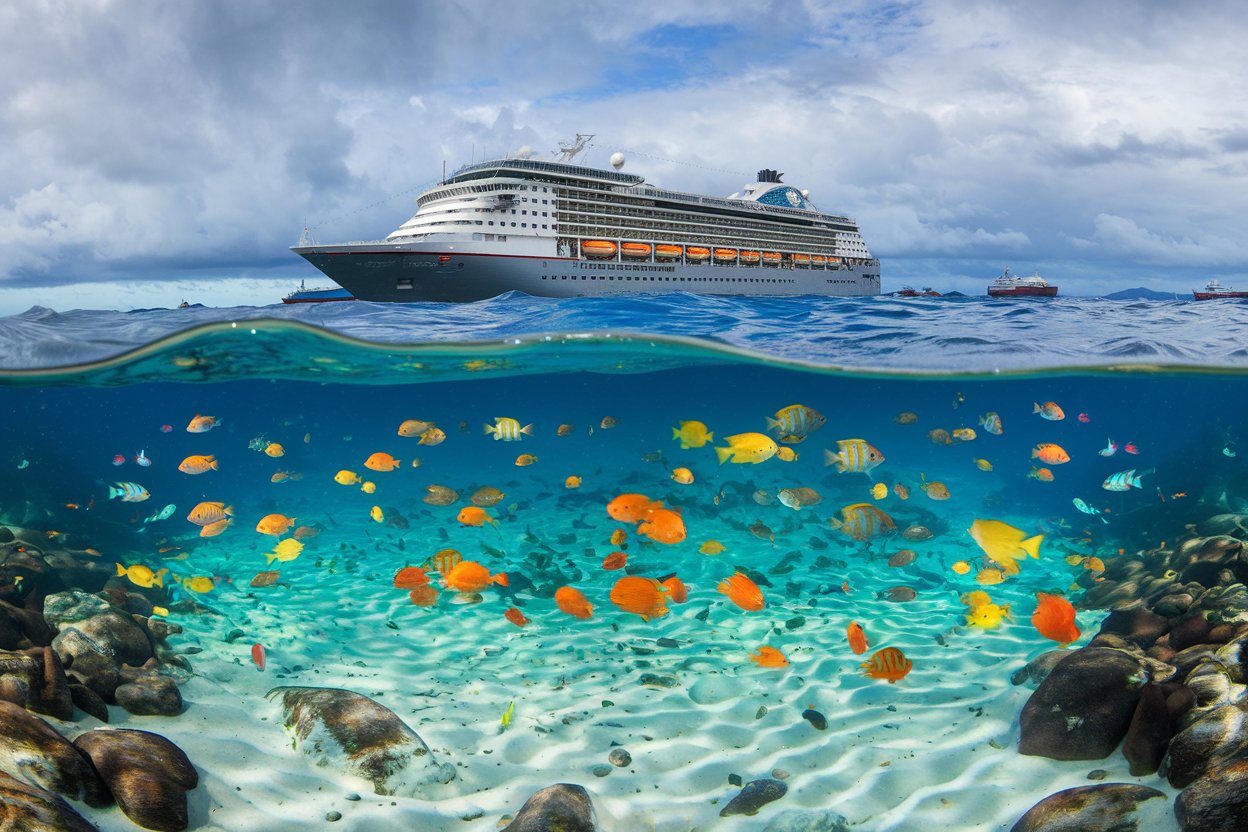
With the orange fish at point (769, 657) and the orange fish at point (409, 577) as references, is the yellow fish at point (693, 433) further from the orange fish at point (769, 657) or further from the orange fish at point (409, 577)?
the orange fish at point (409, 577)

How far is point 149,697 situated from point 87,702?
452 millimetres

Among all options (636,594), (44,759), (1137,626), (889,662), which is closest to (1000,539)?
(889,662)

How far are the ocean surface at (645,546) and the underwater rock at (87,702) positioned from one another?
0.08 meters

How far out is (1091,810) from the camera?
153 inches

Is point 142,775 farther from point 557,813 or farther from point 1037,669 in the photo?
point 1037,669

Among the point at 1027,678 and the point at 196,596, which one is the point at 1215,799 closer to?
the point at 1027,678

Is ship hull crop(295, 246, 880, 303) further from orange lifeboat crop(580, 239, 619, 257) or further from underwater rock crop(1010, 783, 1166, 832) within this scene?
underwater rock crop(1010, 783, 1166, 832)

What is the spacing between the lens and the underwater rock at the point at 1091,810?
380 centimetres

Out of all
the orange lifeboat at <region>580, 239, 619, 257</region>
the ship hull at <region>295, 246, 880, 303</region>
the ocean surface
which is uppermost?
the orange lifeboat at <region>580, 239, 619, 257</region>

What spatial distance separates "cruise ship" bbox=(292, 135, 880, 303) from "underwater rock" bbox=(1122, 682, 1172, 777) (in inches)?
1509

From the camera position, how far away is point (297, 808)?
451 centimetres

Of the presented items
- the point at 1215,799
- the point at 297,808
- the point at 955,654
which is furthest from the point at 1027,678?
the point at 297,808

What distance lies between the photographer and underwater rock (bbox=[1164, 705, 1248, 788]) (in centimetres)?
394

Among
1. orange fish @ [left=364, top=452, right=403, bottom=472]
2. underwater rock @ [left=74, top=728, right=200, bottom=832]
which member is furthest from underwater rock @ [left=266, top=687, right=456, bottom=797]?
orange fish @ [left=364, top=452, right=403, bottom=472]
